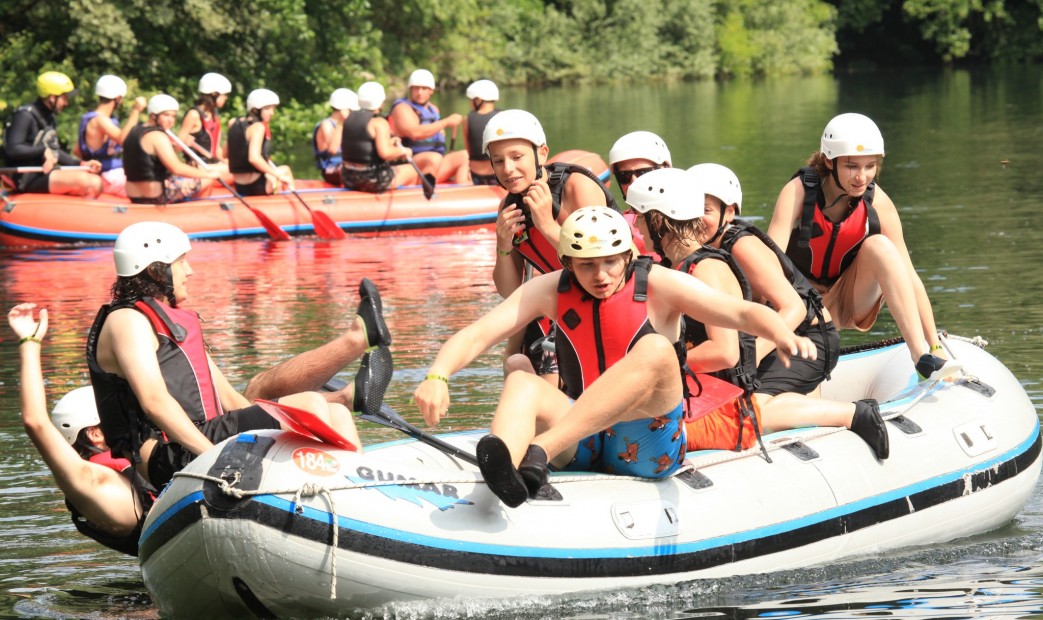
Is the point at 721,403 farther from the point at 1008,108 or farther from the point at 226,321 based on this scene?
the point at 1008,108

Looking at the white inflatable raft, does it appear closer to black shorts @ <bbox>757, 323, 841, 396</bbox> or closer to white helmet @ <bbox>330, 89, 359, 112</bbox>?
black shorts @ <bbox>757, 323, 841, 396</bbox>

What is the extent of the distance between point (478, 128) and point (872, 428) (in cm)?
1050

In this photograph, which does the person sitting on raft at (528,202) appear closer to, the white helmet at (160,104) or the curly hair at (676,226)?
the curly hair at (676,226)

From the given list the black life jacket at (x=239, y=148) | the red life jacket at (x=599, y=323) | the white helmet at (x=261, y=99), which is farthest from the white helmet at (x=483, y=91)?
the red life jacket at (x=599, y=323)

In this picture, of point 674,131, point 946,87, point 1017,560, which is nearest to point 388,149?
point 1017,560

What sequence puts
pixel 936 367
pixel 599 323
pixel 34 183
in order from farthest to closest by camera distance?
pixel 34 183 → pixel 936 367 → pixel 599 323

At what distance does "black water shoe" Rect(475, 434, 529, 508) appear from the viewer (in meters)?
5.10

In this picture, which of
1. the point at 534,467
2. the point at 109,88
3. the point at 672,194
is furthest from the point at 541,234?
the point at 109,88

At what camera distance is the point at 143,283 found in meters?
5.80

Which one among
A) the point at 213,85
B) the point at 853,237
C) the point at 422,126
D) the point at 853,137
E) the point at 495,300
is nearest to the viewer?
the point at 853,137

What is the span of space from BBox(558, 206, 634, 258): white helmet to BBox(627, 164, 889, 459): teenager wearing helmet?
21.8 inches

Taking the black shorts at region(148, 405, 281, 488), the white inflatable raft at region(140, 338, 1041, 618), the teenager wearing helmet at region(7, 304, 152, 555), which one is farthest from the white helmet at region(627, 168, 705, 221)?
the teenager wearing helmet at region(7, 304, 152, 555)

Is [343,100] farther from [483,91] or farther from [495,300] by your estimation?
[495,300]

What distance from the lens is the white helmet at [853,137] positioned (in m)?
7.11
